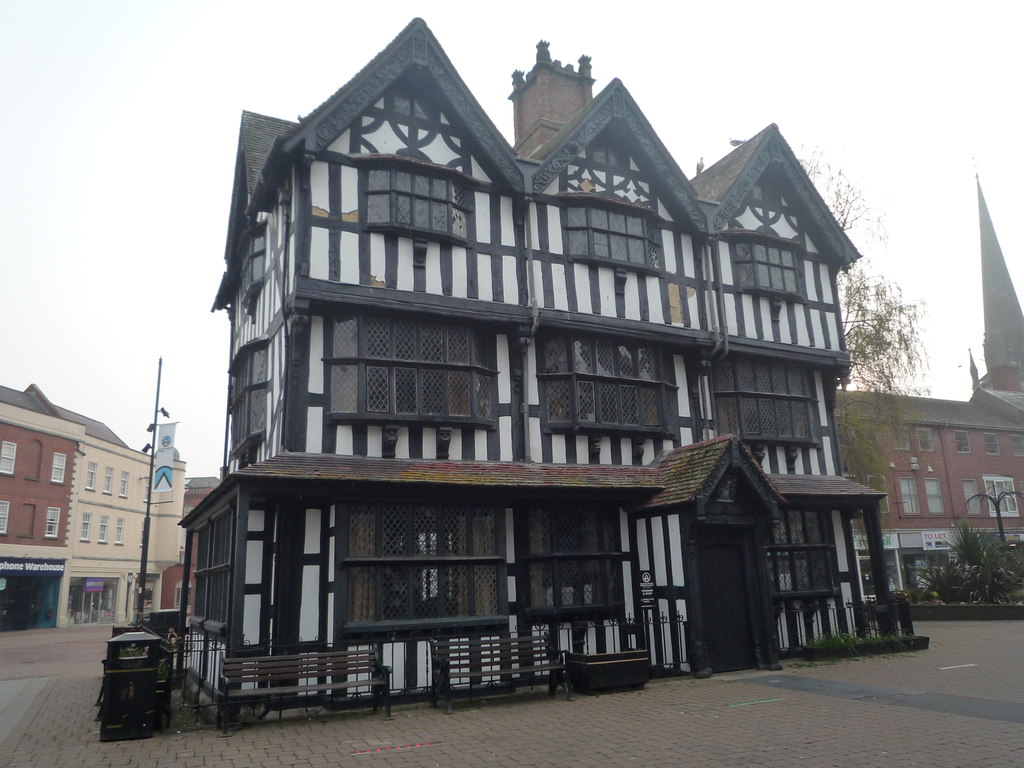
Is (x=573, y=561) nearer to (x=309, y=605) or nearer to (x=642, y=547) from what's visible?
(x=642, y=547)

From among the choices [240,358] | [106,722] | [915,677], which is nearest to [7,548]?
[240,358]

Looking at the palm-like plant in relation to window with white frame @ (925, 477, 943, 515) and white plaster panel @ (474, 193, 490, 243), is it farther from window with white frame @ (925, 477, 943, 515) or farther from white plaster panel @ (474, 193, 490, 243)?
window with white frame @ (925, 477, 943, 515)

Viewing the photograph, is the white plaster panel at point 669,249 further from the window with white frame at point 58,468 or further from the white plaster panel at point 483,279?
the window with white frame at point 58,468

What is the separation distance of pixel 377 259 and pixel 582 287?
420 cm

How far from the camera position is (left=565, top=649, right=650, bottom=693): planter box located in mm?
11812

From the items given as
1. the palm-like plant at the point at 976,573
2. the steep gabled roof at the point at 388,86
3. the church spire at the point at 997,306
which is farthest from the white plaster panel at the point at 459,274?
the church spire at the point at 997,306

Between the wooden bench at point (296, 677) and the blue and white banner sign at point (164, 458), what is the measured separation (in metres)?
15.4

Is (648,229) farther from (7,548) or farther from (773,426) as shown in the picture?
(7,548)

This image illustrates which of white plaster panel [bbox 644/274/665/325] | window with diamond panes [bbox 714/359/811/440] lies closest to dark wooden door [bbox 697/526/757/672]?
window with diamond panes [bbox 714/359/811/440]

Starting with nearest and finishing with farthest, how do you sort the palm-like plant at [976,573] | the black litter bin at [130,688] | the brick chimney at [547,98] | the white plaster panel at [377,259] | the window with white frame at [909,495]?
the black litter bin at [130,688]
the white plaster panel at [377,259]
the brick chimney at [547,98]
the palm-like plant at [976,573]
the window with white frame at [909,495]

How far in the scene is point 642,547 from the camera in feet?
47.3

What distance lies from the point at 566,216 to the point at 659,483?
5729mm

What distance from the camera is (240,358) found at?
53.9 feet

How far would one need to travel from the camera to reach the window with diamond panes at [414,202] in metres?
13.9
